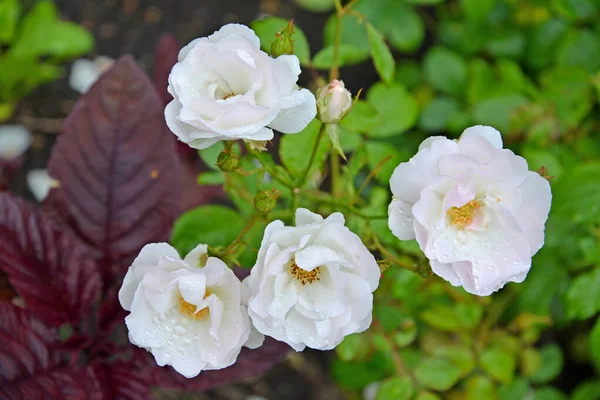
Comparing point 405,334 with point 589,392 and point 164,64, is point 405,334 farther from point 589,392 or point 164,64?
point 164,64

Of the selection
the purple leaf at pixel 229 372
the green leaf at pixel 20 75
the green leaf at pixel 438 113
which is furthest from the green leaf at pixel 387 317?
the green leaf at pixel 20 75

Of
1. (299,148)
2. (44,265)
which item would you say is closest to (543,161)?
(299,148)

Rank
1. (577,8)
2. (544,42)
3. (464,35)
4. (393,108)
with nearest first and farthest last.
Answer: (393,108) → (577,8) → (544,42) → (464,35)

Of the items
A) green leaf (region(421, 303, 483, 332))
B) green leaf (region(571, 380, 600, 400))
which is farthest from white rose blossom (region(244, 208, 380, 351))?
green leaf (region(571, 380, 600, 400))

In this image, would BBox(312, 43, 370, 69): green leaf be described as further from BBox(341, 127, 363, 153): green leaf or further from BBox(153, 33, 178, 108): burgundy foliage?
BBox(153, 33, 178, 108): burgundy foliage

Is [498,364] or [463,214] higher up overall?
[463,214]

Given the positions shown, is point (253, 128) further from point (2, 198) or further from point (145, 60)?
point (145, 60)
